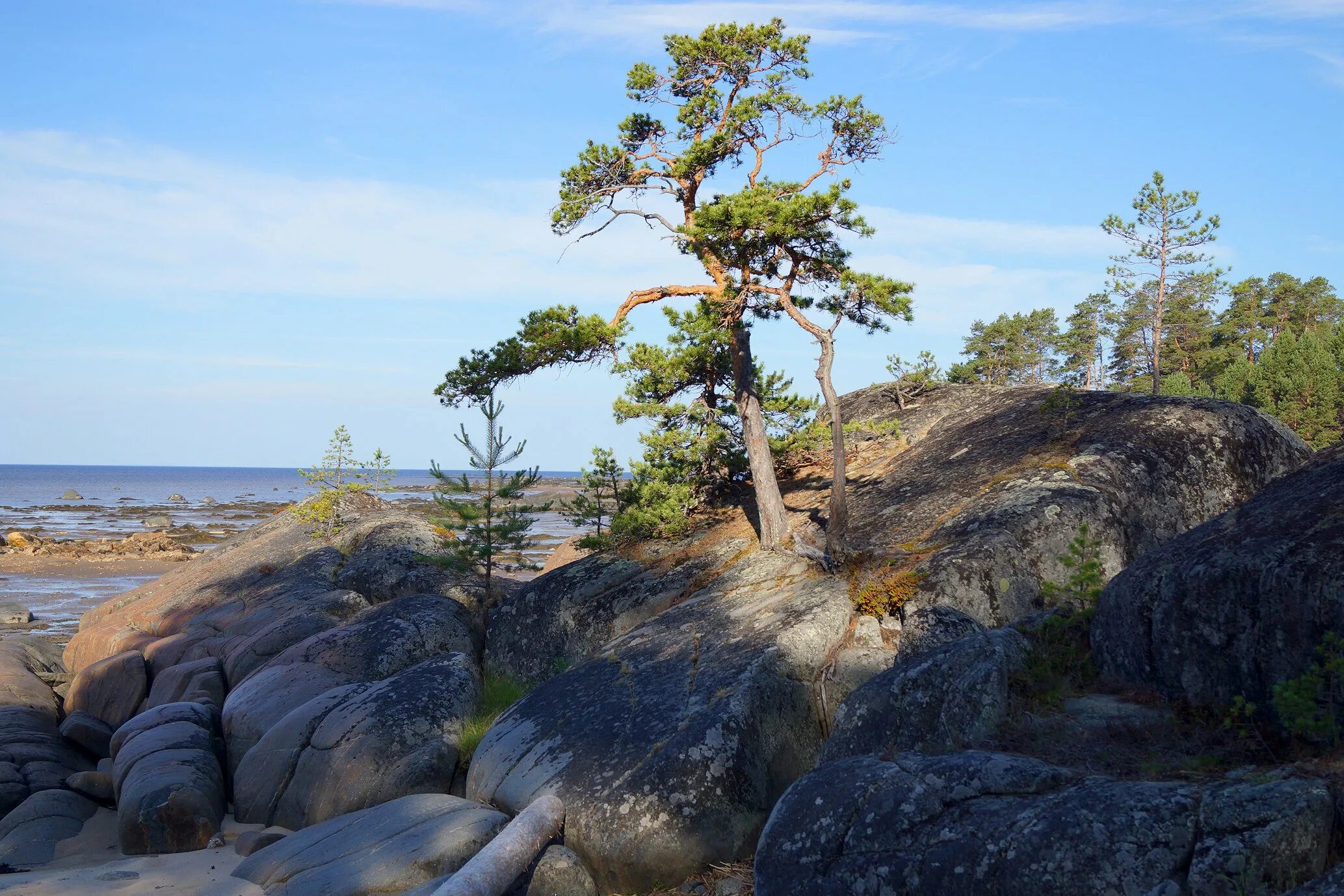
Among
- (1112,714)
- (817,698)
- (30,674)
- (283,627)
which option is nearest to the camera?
(1112,714)

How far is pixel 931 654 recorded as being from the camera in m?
8.62

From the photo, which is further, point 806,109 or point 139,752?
point 806,109

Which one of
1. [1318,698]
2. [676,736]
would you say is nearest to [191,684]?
[676,736]

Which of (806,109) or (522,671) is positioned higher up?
(806,109)

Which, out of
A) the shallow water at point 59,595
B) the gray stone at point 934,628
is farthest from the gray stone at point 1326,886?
the shallow water at point 59,595

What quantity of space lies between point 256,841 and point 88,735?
6431mm

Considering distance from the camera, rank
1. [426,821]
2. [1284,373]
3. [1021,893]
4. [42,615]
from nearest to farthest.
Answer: [1021,893], [426,821], [42,615], [1284,373]

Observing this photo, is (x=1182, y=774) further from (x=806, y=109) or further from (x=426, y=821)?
(x=806, y=109)

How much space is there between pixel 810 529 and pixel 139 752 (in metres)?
10.8

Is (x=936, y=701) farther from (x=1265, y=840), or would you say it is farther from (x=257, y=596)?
(x=257, y=596)

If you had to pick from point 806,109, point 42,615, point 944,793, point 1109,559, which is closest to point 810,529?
point 1109,559

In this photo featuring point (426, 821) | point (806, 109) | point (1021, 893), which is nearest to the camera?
point (1021, 893)

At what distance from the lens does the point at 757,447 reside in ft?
50.1

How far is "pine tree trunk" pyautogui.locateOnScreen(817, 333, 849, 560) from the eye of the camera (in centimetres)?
1261
